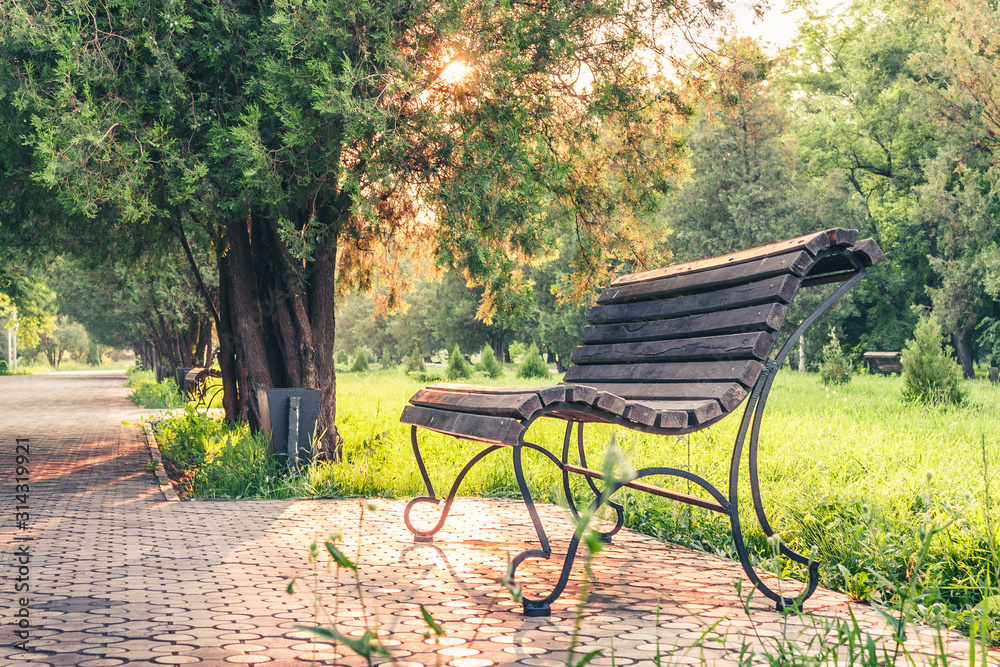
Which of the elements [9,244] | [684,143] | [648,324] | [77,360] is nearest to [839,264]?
[648,324]

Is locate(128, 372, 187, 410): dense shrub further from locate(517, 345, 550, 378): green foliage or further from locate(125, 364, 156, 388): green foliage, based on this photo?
locate(517, 345, 550, 378): green foliage

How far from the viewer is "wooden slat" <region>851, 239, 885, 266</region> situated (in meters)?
3.68

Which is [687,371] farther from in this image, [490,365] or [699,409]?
[490,365]

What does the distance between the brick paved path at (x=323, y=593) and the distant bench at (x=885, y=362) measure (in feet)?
70.7

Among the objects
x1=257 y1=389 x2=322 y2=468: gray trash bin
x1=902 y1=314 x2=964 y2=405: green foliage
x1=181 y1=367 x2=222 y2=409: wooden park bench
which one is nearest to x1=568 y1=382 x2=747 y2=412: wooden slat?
x1=257 y1=389 x2=322 y2=468: gray trash bin

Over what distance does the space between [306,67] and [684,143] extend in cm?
502

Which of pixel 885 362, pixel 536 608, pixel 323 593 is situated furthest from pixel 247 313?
pixel 885 362

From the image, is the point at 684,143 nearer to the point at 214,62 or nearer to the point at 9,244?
the point at 214,62

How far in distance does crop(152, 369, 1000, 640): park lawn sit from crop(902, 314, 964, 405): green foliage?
0.96 meters

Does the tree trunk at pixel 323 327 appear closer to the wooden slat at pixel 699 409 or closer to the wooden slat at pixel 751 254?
the wooden slat at pixel 751 254

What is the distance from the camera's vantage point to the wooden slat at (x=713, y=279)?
3.52 m

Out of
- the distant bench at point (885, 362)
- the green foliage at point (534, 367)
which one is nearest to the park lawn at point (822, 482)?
the distant bench at point (885, 362)

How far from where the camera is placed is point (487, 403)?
3525 millimetres

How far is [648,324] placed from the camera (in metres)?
4.42
